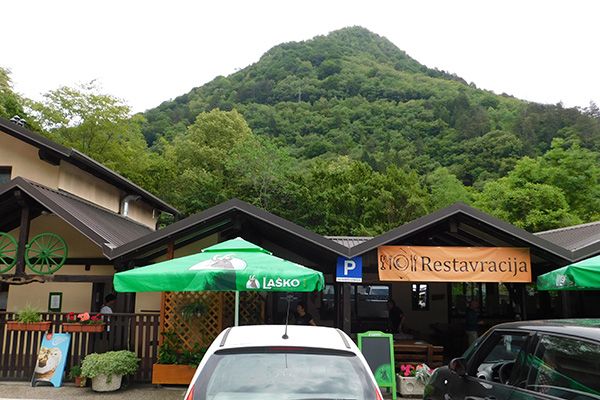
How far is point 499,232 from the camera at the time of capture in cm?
1027

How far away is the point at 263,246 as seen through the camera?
520 inches

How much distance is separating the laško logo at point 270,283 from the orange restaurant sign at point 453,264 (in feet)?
10.5

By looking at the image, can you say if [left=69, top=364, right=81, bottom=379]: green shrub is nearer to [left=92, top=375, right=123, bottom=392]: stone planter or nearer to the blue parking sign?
[left=92, top=375, right=123, bottom=392]: stone planter

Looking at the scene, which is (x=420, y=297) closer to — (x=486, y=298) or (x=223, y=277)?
(x=486, y=298)

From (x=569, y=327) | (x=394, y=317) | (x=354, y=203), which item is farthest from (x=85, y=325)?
(x=354, y=203)

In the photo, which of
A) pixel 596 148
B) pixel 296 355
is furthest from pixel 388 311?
pixel 596 148

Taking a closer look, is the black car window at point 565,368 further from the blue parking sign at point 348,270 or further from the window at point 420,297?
the window at point 420,297

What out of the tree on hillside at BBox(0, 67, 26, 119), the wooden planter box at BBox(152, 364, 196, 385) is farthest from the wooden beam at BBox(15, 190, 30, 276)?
the tree on hillside at BBox(0, 67, 26, 119)

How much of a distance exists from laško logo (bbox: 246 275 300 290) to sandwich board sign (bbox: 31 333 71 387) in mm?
4624

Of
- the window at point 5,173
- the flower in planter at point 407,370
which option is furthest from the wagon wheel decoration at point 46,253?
the flower in planter at point 407,370

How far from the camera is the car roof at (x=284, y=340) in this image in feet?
12.2

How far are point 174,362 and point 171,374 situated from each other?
9.1 inches

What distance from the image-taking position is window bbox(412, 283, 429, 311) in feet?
52.6

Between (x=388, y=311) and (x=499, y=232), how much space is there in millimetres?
6179
